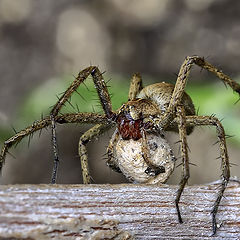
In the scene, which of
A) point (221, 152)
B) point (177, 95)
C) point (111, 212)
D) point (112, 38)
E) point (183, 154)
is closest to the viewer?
point (111, 212)

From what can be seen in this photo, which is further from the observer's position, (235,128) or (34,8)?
(34,8)

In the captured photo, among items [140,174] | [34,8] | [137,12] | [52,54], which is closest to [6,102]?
[52,54]

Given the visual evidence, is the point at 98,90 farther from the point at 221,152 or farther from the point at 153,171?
the point at 221,152

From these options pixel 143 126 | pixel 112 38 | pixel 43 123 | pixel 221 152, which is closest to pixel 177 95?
pixel 143 126

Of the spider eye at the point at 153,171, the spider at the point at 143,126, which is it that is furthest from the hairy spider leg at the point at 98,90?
→ the spider eye at the point at 153,171

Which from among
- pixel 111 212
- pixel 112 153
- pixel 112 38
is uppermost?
pixel 112 38

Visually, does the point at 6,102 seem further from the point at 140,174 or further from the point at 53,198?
the point at 53,198
